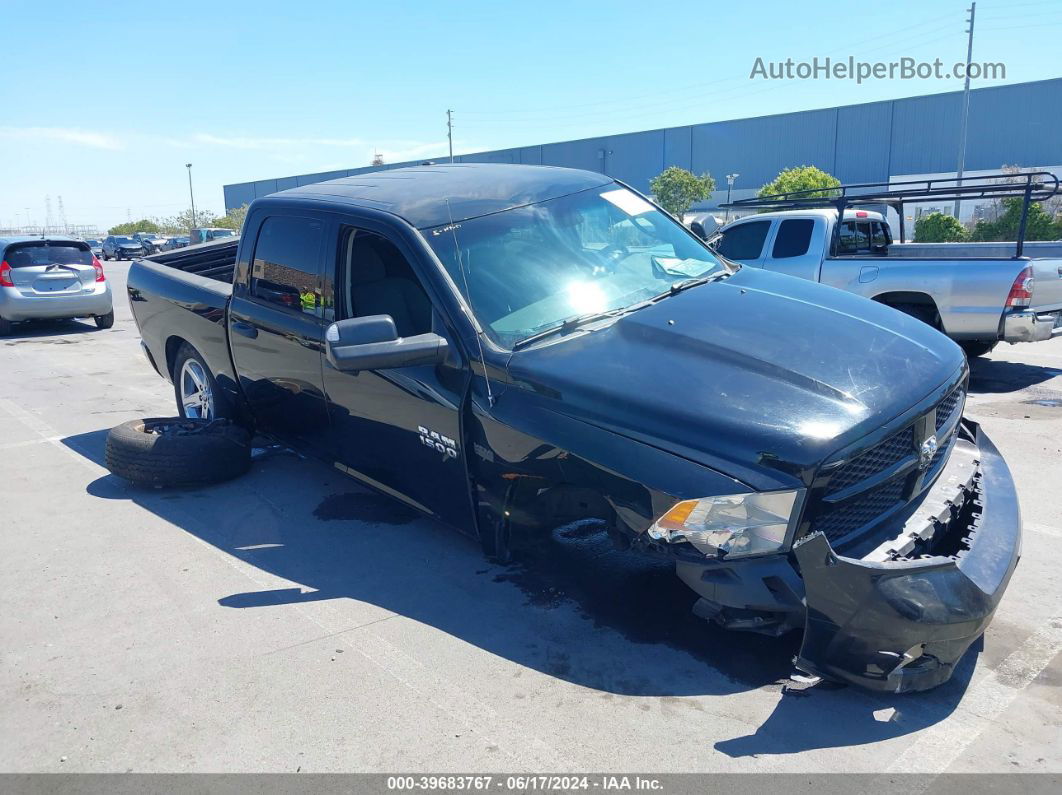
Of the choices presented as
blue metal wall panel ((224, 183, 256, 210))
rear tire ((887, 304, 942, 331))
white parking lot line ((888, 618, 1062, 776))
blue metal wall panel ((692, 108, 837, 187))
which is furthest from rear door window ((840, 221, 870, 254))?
blue metal wall panel ((224, 183, 256, 210))

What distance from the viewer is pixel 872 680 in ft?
8.70

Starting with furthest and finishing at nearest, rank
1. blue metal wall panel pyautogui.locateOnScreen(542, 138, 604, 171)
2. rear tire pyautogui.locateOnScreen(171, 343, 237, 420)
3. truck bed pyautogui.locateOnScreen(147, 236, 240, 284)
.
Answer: blue metal wall panel pyautogui.locateOnScreen(542, 138, 604, 171)
truck bed pyautogui.locateOnScreen(147, 236, 240, 284)
rear tire pyautogui.locateOnScreen(171, 343, 237, 420)

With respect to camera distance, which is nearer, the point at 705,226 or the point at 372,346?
the point at 372,346

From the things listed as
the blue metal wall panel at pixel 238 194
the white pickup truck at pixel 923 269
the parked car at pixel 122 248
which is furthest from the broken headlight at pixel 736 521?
the blue metal wall panel at pixel 238 194

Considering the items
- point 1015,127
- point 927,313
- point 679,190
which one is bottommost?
point 927,313

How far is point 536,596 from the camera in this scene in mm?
3795

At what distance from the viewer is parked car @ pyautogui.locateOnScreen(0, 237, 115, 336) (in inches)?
530

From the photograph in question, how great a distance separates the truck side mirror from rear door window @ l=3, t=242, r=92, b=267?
42.0 ft

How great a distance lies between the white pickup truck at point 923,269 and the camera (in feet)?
26.6

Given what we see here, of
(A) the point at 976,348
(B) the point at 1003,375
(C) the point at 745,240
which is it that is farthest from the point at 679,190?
(B) the point at 1003,375

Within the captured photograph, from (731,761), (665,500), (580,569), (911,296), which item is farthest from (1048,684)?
(911,296)

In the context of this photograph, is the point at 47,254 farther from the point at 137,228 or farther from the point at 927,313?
the point at 137,228

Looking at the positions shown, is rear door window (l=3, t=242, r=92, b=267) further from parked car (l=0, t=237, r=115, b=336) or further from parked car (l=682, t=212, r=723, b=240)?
parked car (l=682, t=212, r=723, b=240)

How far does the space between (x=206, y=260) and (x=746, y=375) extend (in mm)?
5290
